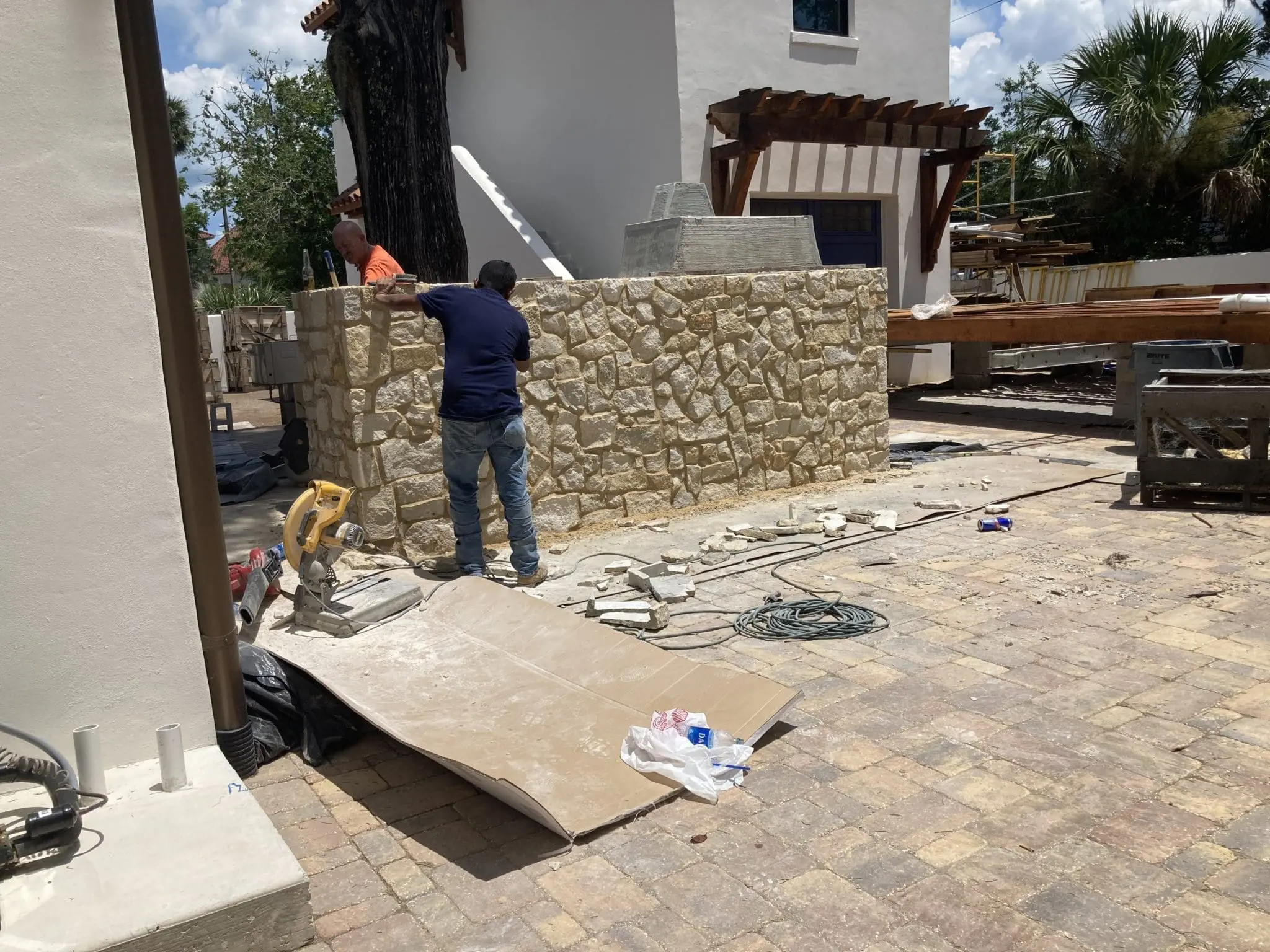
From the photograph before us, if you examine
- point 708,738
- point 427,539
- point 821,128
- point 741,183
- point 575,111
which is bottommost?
point 708,738

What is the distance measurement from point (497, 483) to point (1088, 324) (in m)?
7.43

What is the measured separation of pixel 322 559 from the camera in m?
4.80

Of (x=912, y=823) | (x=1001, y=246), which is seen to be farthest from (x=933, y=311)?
(x=912, y=823)

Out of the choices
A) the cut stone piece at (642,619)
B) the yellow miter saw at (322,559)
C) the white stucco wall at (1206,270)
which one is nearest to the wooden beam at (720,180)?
the cut stone piece at (642,619)

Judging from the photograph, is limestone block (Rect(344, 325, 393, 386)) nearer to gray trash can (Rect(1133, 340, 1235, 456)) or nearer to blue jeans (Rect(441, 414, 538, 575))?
blue jeans (Rect(441, 414, 538, 575))

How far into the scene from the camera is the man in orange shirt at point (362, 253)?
6809 millimetres

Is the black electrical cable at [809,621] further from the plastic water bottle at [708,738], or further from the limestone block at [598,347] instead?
the limestone block at [598,347]

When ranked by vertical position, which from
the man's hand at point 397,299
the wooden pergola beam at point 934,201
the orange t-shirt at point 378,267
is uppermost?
A: the wooden pergola beam at point 934,201

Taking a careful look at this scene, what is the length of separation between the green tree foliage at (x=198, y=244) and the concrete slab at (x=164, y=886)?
1682 inches

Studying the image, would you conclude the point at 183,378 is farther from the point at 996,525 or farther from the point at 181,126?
the point at 181,126

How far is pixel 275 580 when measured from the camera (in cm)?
518

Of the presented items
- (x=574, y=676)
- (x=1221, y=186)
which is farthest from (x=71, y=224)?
(x=1221, y=186)

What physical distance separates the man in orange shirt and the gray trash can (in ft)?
22.4

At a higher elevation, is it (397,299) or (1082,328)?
(397,299)
